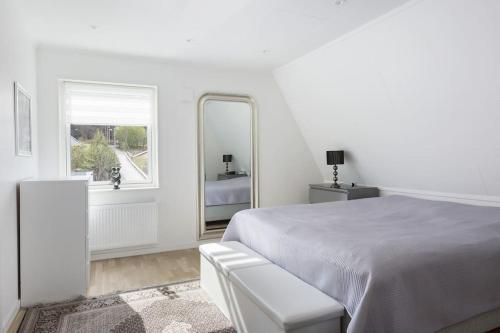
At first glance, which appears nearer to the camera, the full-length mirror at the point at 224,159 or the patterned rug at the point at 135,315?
the patterned rug at the point at 135,315

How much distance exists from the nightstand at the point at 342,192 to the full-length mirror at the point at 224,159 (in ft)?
2.90

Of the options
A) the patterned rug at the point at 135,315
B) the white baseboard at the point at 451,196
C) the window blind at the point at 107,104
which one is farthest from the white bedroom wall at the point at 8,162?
the white baseboard at the point at 451,196

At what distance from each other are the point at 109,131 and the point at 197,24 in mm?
1855

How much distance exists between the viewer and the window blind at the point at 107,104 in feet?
13.0

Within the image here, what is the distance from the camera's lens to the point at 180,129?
4375 mm

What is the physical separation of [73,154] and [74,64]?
40.6 inches

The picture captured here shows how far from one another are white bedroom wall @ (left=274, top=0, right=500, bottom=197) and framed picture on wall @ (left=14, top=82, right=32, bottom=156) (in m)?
2.93

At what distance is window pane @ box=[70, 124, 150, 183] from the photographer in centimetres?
403

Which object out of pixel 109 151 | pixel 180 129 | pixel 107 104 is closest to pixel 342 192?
pixel 180 129

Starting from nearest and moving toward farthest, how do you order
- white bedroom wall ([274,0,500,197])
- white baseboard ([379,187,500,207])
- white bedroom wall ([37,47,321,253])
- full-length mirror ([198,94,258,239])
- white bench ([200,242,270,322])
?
white bench ([200,242,270,322])
white bedroom wall ([274,0,500,197])
white baseboard ([379,187,500,207])
white bedroom wall ([37,47,321,253])
full-length mirror ([198,94,258,239])

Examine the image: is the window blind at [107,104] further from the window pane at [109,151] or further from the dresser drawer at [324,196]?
the dresser drawer at [324,196]

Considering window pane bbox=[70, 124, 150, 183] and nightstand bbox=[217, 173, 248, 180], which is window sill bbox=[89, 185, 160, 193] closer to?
window pane bbox=[70, 124, 150, 183]

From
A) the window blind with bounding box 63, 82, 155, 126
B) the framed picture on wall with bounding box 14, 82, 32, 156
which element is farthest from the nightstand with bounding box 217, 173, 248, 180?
the framed picture on wall with bounding box 14, 82, 32, 156

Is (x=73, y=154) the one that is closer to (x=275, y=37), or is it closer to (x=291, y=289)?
(x=275, y=37)
